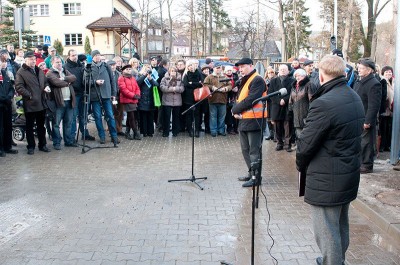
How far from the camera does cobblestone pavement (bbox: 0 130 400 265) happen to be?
15.3ft

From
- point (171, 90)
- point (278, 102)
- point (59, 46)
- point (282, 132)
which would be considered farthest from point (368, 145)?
point (59, 46)

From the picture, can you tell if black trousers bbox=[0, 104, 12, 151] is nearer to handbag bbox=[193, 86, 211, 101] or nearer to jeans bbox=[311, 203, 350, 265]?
handbag bbox=[193, 86, 211, 101]

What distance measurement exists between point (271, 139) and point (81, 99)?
532cm

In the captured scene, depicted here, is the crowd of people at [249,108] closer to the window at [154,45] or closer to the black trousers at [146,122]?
the black trousers at [146,122]

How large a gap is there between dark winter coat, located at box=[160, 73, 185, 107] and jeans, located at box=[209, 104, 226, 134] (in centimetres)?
99

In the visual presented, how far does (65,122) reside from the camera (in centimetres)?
1045

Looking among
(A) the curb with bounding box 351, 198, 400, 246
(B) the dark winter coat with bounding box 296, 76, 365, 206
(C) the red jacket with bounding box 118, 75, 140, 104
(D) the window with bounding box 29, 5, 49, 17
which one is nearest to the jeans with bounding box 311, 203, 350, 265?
(B) the dark winter coat with bounding box 296, 76, 365, 206

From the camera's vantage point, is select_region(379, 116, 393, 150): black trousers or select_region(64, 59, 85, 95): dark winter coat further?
select_region(64, 59, 85, 95): dark winter coat

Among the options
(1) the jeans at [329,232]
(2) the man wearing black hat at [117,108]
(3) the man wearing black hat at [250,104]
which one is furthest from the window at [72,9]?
(1) the jeans at [329,232]

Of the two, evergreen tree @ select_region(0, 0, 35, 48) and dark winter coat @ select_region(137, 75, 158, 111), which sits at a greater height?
evergreen tree @ select_region(0, 0, 35, 48)

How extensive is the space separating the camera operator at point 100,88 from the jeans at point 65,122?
621 mm

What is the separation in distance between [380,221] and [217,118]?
742cm

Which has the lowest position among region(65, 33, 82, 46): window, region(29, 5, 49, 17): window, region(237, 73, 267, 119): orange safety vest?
region(237, 73, 267, 119): orange safety vest

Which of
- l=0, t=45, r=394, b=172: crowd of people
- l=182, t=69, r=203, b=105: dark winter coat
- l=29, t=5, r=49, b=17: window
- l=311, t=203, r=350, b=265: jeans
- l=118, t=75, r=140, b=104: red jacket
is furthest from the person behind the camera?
l=29, t=5, r=49, b=17: window
